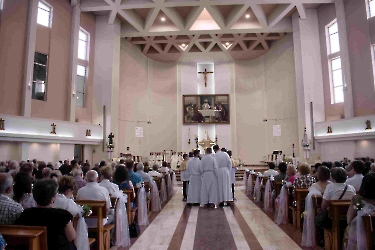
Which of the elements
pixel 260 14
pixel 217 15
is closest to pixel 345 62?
pixel 260 14

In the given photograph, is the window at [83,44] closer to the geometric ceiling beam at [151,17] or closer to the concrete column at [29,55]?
the concrete column at [29,55]

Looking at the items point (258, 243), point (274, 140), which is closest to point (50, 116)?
point (258, 243)

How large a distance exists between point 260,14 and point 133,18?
267 inches

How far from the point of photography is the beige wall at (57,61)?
12331mm

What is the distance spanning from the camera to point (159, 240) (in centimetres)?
433

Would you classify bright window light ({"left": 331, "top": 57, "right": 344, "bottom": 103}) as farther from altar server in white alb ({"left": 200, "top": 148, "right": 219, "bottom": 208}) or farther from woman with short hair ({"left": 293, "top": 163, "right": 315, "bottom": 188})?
woman with short hair ({"left": 293, "top": 163, "right": 315, "bottom": 188})

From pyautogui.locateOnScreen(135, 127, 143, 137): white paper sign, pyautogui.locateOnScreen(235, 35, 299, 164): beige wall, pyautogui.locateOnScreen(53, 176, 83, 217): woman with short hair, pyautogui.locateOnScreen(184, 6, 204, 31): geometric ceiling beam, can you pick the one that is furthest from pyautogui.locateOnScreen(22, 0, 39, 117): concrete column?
pyautogui.locateOnScreen(235, 35, 299, 164): beige wall

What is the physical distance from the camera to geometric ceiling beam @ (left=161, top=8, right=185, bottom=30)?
48.9ft

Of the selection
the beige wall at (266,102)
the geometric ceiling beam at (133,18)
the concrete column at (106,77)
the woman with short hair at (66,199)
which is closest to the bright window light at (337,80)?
the beige wall at (266,102)

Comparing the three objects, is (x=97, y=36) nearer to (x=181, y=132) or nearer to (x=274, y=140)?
(x=181, y=132)

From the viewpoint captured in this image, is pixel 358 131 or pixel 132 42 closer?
pixel 358 131

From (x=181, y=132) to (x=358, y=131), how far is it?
10.2 meters

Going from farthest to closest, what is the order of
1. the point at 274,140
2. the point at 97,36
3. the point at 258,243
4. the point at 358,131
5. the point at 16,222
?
the point at 274,140
the point at 97,36
the point at 358,131
the point at 258,243
the point at 16,222

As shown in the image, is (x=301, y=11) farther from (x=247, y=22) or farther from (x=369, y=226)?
(x=369, y=226)
